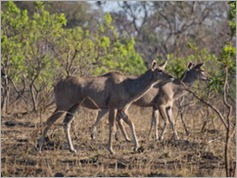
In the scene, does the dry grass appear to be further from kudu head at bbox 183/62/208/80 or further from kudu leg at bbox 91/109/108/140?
kudu head at bbox 183/62/208/80

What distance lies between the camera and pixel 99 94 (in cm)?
1438

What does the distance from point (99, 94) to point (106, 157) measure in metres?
2.25

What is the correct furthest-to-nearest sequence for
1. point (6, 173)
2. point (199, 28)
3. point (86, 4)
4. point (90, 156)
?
point (86, 4), point (199, 28), point (90, 156), point (6, 173)

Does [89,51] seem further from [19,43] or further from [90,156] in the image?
[90,156]

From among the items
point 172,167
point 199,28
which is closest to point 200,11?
point 199,28

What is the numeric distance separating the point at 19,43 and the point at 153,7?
77.3 feet

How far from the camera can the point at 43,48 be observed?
19.5m

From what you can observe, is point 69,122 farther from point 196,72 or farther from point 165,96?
point 196,72

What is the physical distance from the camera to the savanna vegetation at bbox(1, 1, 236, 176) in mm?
11289

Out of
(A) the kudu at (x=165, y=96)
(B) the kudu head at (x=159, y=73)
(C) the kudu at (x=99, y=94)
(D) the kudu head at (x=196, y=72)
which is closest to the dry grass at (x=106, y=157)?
(C) the kudu at (x=99, y=94)

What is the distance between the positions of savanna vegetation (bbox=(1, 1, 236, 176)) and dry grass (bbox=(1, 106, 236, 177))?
0.7 inches

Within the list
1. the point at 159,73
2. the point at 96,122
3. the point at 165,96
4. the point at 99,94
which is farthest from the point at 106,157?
the point at 165,96

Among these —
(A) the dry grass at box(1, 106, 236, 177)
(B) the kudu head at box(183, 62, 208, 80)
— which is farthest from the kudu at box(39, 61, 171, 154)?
(B) the kudu head at box(183, 62, 208, 80)

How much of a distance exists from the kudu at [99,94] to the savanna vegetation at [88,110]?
461 mm
